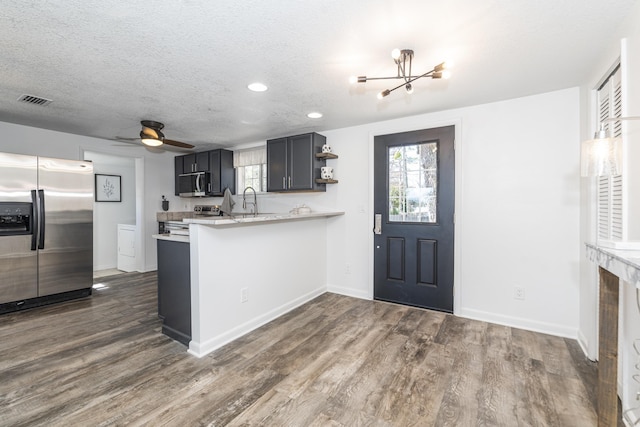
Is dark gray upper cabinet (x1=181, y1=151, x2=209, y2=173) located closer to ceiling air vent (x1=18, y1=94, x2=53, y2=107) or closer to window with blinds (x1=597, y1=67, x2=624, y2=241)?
ceiling air vent (x1=18, y1=94, x2=53, y2=107)

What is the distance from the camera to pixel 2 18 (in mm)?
1661

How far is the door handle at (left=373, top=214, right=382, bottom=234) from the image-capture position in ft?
12.1

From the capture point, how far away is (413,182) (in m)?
3.48

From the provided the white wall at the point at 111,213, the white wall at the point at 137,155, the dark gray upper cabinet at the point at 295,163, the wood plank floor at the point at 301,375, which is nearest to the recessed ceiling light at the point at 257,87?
the dark gray upper cabinet at the point at 295,163

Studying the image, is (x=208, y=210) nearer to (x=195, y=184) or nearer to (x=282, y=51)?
(x=195, y=184)

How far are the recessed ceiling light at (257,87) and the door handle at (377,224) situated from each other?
2.01 meters

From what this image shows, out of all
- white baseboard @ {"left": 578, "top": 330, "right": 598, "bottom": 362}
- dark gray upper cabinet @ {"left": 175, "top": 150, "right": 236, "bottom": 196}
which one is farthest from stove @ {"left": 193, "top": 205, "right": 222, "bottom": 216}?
white baseboard @ {"left": 578, "top": 330, "right": 598, "bottom": 362}

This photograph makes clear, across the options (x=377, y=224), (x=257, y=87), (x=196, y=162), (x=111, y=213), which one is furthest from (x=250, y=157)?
(x=111, y=213)

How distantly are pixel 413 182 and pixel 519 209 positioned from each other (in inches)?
43.2

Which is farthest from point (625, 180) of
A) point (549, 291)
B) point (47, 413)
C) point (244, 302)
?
point (47, 413)

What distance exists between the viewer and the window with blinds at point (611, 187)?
1879 mm

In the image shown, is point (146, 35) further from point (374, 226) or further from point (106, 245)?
point (106, 245)

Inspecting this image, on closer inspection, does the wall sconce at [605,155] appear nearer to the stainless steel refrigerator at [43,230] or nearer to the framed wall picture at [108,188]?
the stainless steel refrigerator at [43,230]

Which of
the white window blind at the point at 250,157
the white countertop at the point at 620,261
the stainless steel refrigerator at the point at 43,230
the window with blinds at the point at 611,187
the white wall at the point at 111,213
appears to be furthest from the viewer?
the white wall at the point at 111,213
